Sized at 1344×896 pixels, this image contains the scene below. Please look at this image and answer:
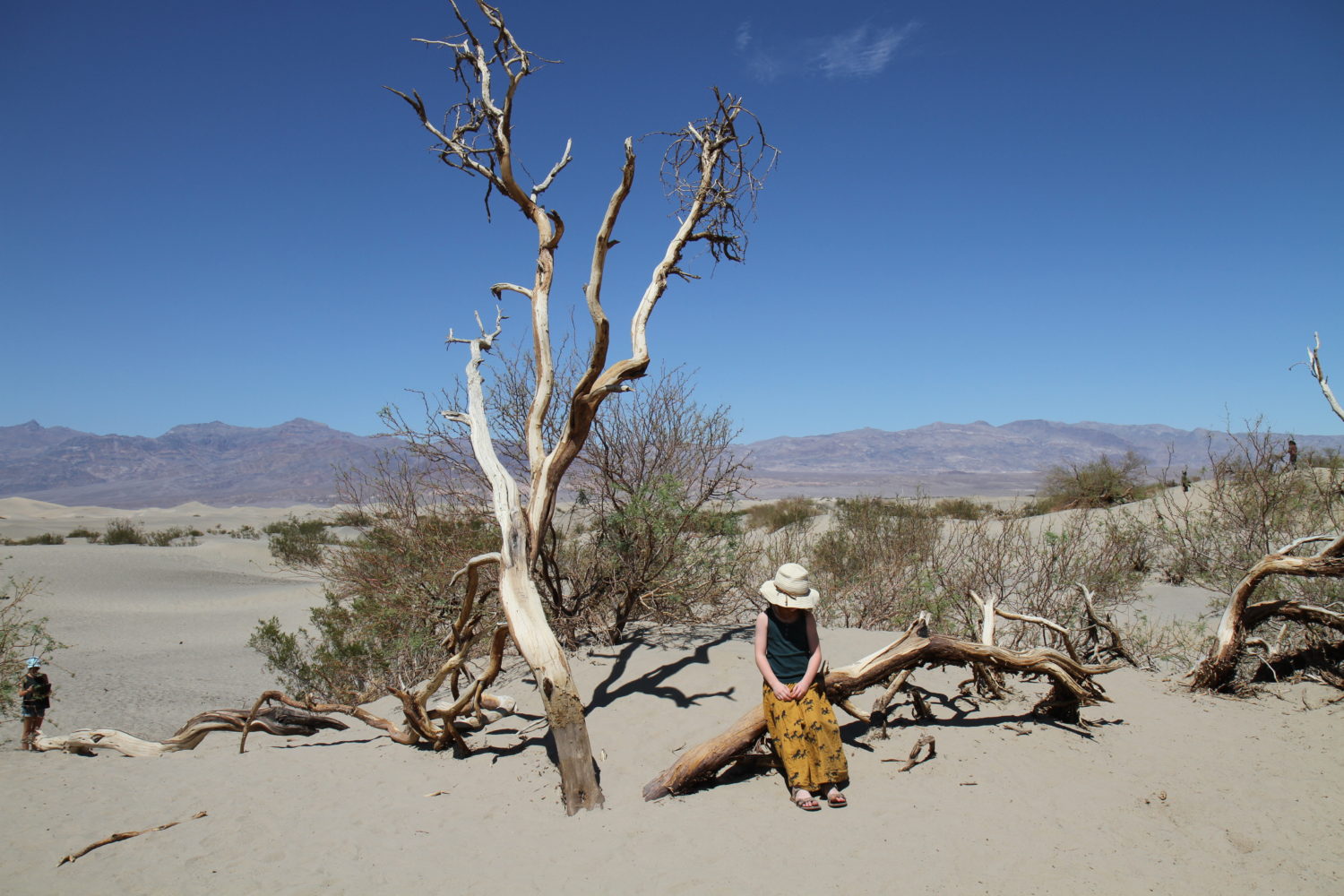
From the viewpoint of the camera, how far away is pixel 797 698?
15.8 ft

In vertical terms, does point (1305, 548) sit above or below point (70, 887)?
above

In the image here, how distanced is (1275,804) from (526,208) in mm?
7192

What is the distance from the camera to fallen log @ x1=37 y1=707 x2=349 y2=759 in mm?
6590

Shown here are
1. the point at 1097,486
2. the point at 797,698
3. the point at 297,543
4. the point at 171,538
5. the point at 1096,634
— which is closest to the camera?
the point at 797,698

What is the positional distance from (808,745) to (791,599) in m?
0.95

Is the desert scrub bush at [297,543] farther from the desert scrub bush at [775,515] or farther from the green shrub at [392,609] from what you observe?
the desert scrub bush at [775,515]

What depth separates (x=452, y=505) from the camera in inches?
349

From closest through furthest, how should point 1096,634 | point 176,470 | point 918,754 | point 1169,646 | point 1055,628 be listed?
1. point 918,754
2. point 1055,628
3. point 1096,634
4. point 1169,646
5. point 176,470

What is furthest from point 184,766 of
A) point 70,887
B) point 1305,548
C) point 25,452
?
point 25,452

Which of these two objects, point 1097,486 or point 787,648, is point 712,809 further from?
point 1097,486

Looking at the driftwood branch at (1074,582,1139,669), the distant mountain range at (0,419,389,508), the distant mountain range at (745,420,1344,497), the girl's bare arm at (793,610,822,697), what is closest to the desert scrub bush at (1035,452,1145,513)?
the driftwood branch at (1074,582,1139,669)

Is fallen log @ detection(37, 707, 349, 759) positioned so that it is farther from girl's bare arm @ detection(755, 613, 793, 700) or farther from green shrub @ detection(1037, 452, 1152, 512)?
green shrub @ detection(1037, 452, 1152, 512)

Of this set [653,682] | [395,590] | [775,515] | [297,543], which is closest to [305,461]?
[297,543]

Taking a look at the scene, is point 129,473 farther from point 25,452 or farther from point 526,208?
point 526,208
